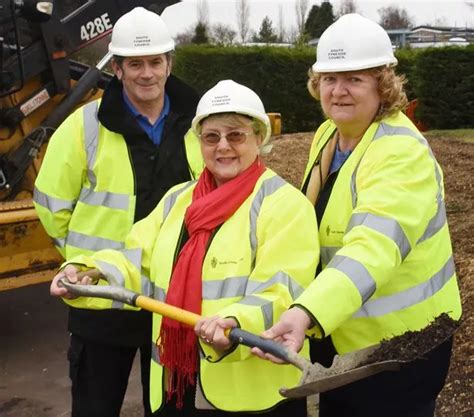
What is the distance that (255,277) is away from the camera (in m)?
2.53

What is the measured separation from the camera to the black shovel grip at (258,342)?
2236 mm

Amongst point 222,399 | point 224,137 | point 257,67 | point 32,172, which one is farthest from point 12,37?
point 257,67

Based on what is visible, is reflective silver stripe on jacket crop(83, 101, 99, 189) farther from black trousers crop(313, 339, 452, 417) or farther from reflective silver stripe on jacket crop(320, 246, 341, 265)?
black trousers crop(313, 339, 452, 417)

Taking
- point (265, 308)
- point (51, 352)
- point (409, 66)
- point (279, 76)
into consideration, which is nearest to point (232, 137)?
point (265, 308)

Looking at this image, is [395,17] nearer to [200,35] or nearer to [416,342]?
[200,35]

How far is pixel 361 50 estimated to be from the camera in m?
2.60

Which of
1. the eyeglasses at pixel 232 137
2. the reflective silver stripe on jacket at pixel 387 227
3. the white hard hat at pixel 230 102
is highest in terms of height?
the white hard hat at pixel 230 102

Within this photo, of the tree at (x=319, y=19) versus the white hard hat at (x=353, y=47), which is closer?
the white hard hat at (x=353, y=47)

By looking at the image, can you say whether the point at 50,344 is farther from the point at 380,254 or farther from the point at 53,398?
the point at 380,254

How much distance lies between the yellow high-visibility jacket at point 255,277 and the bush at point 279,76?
14.1 m

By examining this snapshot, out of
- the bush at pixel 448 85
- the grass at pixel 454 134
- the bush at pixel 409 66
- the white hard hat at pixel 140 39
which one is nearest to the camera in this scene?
the white hard hat at pixel 140 39

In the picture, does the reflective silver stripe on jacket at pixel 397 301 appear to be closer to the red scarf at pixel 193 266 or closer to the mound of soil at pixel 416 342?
the mound of soil at pixel 416 342

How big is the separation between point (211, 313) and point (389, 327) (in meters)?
0.54

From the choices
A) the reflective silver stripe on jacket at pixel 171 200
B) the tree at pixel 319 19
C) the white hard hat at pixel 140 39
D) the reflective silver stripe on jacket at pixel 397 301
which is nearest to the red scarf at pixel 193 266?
the reflective silver stripe on jacket at pixel 171 200
